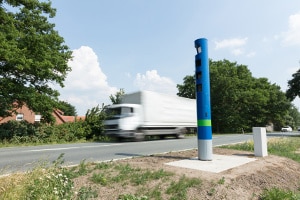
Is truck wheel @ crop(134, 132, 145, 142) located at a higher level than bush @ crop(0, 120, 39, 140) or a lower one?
lower

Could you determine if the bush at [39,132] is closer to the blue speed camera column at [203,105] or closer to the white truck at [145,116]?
the white truck at [145,116]

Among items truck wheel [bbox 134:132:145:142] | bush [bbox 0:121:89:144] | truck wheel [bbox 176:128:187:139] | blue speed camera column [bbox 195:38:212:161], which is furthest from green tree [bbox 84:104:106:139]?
blue speed camera column [bbox 195:38:212:161]

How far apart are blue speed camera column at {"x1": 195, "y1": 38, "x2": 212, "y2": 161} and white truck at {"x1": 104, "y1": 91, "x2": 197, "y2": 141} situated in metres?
9.82

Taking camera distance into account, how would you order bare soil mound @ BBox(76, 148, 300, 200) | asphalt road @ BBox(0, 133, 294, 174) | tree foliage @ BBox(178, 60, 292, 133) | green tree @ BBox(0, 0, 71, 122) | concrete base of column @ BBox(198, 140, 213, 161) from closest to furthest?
1. bare soil mound @ BBox(76, 148, 300, 200)
2. asphalt road @ BBox(0, 133, 294, 174)
3. concrete base of column @ BBox(198, 140, 213, 161)
4. green tree @ BBox(0, 0, 71, 122)
5. tree foliage @ BBox(178, 60, 292, 133)

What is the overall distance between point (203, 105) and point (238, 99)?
154 ft

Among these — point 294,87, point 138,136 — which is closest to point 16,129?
point 138,136

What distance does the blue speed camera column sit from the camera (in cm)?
772

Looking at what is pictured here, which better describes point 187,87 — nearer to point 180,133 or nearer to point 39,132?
point 180,133

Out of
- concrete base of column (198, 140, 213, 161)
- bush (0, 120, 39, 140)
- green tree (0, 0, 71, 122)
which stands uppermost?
green tree (0, 0, 71, 122)

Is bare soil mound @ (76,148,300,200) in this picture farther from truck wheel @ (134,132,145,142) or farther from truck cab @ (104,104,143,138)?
truck wheel @ (134,132,145,142)

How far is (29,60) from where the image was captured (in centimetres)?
1655

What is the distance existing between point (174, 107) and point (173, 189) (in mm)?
17087

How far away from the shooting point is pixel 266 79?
6234 cm

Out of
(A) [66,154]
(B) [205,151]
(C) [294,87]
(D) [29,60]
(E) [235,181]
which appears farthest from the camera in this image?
(C) [294,87]
